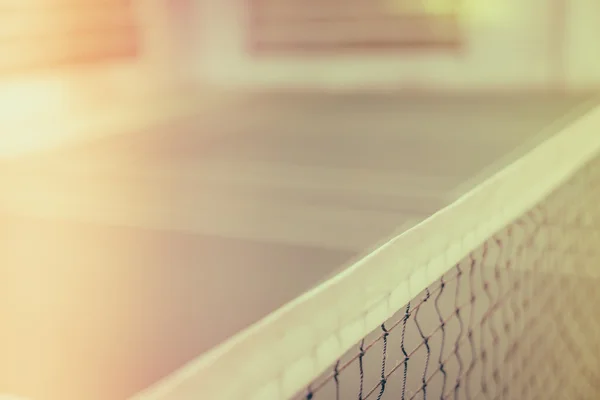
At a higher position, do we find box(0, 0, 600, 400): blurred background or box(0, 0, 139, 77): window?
box(0, 0, 139, 77): window

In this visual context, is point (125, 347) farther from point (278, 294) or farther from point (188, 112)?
point (188, 112)

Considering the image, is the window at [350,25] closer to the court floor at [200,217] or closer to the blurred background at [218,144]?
the blurred background at [218,144]

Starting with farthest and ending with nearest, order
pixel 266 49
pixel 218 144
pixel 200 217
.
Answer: pixel 266 49
pixel 218 144
pixel 200 217

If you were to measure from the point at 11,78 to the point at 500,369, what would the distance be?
4347mm

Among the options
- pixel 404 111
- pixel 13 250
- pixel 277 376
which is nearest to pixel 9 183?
pixel 13 250

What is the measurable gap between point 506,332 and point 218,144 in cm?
306

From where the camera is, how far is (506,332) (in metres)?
1.83

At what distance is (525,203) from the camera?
62.7 inches

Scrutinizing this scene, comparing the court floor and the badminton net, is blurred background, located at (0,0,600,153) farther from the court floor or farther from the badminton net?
the badminton net

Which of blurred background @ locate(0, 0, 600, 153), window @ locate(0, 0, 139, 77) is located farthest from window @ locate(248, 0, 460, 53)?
window @ locate(0, 0, 139, 77)

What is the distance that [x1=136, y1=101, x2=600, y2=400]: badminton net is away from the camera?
79 centimetres

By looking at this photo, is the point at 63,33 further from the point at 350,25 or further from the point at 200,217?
the point at 200,217

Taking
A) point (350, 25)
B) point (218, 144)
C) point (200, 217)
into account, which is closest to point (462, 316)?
point (200, 217)

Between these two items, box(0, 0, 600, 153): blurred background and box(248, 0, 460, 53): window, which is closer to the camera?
box(0, 0, 600, 153): blurred background
